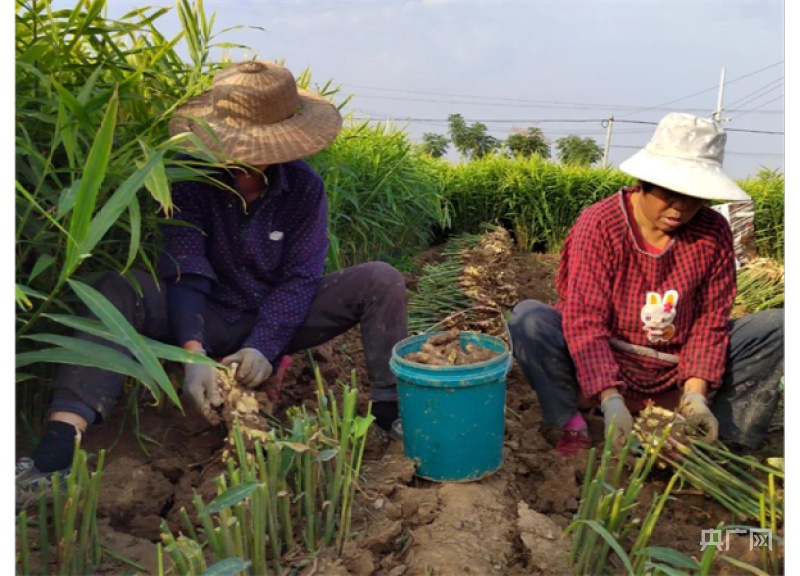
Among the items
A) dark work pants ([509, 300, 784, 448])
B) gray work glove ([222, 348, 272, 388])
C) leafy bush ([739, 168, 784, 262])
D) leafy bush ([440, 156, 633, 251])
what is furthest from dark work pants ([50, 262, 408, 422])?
leafy bush ([739, 168, 784, 262])

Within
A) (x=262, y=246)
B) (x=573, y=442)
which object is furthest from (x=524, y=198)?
(x=262, y=246)

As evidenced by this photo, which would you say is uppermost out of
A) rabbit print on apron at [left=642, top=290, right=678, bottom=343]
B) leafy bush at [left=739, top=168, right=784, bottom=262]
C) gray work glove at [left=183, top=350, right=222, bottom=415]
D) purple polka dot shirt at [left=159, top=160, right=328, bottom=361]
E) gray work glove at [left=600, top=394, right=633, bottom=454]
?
purple polka dot shirt at [left=159, top=160, right=328, bottom=361]

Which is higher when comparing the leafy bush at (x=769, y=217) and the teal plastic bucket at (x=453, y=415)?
the teal plastic bucket at (x=453, y=415)

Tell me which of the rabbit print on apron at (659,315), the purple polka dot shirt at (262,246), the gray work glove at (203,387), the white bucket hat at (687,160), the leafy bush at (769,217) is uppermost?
the white bucket hat at (687,160)

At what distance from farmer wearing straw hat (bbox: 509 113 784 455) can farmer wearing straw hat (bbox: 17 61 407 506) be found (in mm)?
515

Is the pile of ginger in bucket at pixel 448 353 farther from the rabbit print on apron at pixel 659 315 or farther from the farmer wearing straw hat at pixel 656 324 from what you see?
the rabbit print on apron at pixel 659 315

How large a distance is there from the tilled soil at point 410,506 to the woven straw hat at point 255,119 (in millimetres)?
785

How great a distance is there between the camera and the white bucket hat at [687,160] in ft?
5.69

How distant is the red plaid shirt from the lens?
6.42 feet

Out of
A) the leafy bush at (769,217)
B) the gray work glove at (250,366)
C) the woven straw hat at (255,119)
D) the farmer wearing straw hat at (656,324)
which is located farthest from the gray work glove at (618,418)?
the leafy bush at (769,217)

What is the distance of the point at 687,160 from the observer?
5.94 ft

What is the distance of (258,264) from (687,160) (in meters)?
1.28

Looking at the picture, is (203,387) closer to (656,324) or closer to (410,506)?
(410,506)

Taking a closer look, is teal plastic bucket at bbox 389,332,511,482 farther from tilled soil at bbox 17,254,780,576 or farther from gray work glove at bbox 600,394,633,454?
gray work glove at bbox 600,394,633,454
